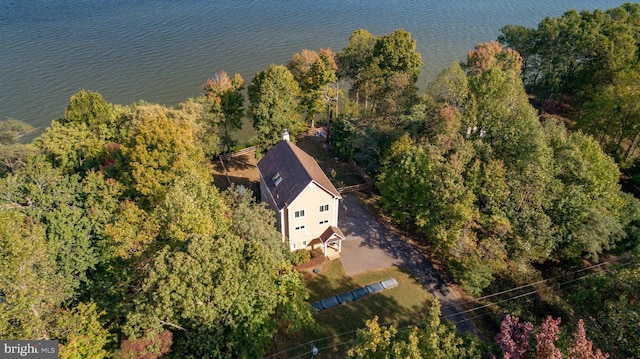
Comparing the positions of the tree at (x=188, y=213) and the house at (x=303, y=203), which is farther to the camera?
the house at (x=303, y=203)

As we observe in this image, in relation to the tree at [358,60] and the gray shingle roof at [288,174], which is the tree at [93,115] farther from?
the tree at [358,60]

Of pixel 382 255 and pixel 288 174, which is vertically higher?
pixel 288 174

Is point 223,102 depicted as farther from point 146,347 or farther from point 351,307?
point 146,347

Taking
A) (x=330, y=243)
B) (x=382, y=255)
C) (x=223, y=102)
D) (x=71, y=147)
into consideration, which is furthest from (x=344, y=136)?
(x=71, y=147)

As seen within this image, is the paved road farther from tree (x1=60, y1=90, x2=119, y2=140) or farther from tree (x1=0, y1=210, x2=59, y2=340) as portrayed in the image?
tree (x1=60, y1=90, x2=119, y2=140)

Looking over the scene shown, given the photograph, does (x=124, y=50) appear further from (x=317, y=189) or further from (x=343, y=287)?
(x=343, y=287)

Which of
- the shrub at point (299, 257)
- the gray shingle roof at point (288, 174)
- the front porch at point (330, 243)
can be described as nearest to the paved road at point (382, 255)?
the front porch at point (330, 243)
